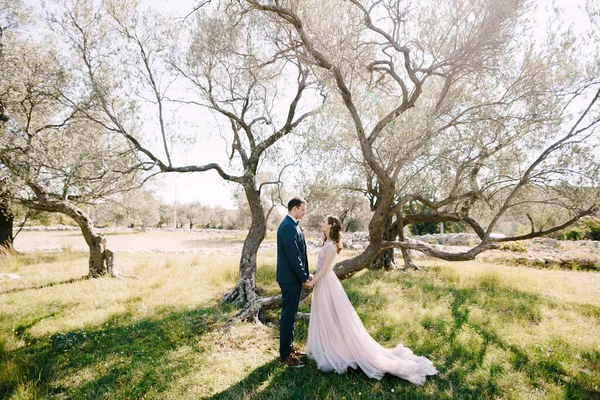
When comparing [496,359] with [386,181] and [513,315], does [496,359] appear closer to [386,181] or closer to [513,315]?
[513,315]

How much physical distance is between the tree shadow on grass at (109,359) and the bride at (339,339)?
2.35m

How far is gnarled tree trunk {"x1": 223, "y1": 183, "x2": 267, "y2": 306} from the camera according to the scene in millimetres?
9062

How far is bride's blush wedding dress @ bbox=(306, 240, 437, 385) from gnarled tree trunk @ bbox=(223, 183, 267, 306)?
4013 mm

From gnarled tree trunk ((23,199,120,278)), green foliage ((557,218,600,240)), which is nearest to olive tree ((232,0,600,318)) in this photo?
gnarled tree trunk ((23,199,120,278))

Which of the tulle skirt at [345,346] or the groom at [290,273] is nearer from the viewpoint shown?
the tulle skirt at [345,346]

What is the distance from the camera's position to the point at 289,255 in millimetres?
5098

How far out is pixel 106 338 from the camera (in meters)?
6.52

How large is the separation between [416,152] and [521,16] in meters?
4.14

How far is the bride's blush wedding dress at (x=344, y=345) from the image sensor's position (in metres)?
4.87

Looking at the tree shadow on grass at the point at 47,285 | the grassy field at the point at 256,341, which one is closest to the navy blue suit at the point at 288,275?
the grassy field at the point at 256,341

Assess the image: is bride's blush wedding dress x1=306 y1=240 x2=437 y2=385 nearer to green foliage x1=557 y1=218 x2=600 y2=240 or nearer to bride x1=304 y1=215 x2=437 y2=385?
bride x1=304 y1=215 x2=437 y2=385

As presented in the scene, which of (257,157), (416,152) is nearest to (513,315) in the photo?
(416,152)

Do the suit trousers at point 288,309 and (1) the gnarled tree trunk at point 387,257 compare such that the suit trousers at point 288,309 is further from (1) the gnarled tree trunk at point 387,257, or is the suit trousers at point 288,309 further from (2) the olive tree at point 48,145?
(1) the gnarled tree trunk at point 387,257

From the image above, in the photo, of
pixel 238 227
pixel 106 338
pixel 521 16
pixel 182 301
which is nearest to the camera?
pixel 106 338
